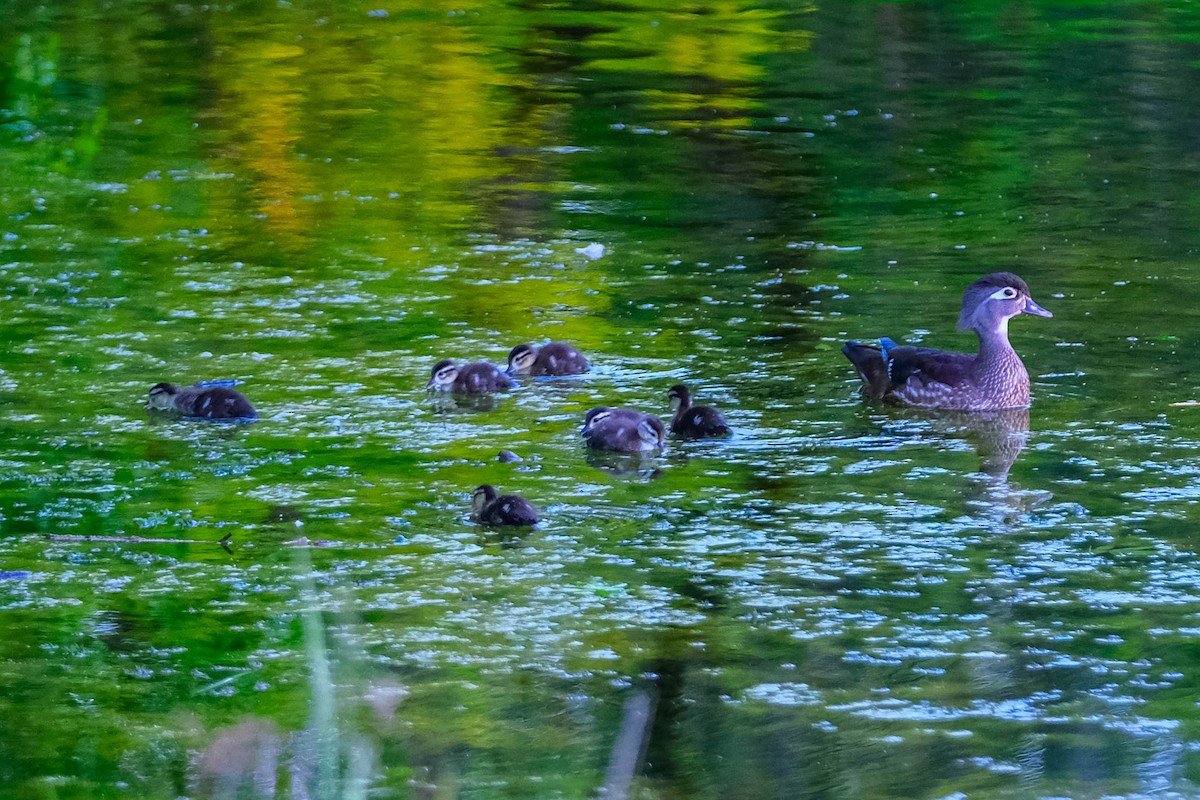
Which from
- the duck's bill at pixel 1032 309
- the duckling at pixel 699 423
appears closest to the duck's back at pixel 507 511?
the duckling at pixel 699 423

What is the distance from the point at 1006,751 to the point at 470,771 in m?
1.38

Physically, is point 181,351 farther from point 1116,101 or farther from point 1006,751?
point 1116,101

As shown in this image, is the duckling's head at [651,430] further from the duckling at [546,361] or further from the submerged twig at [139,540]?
the submerged twig at [139,540]

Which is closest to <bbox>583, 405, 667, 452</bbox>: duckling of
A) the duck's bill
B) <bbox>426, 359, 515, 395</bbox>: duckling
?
<bbox>426, 359, 515, 395</bbox>: duckling

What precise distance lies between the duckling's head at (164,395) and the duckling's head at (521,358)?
154cm

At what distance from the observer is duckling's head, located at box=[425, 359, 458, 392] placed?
29.3 ft

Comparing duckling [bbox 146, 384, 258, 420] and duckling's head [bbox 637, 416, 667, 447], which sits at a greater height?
duckling's head [bbox 637, 416, 667, 447]

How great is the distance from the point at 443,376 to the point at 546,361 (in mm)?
557

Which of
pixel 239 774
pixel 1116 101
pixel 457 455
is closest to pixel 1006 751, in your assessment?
pixel 239 774

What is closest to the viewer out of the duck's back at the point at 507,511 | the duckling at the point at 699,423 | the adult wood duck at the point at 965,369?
the duck's back at the point at 507,511

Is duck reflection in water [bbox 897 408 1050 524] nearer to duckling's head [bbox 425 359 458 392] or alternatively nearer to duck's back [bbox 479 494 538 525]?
duck's back [bbox 479 494 538 525]

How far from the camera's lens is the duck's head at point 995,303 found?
30.2ft

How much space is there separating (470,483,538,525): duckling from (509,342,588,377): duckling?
88.4 inches

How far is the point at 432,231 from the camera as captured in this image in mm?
12812
